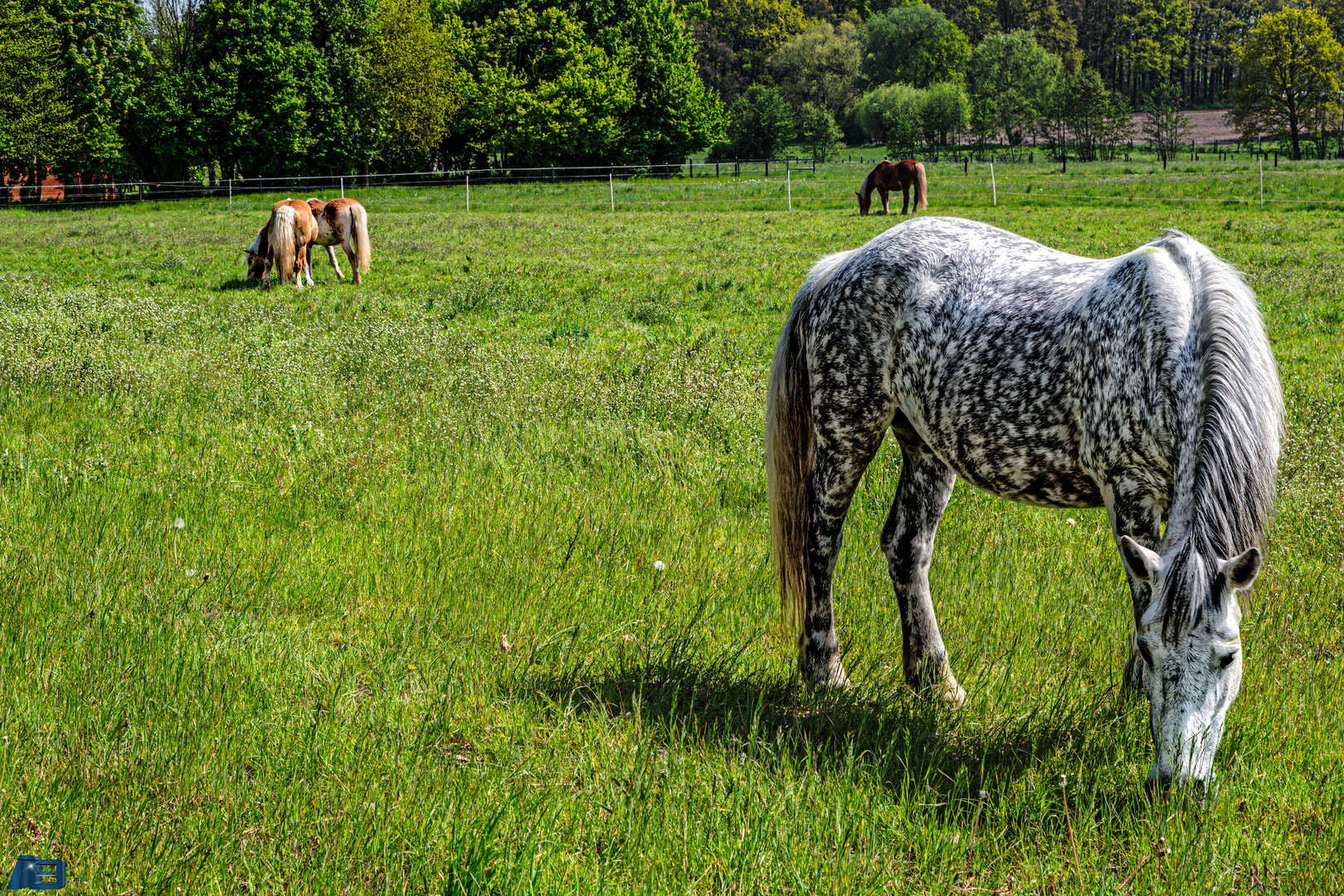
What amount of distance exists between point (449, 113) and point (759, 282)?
47595 millimetres

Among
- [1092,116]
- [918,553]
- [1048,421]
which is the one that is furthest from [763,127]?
[1048,421]

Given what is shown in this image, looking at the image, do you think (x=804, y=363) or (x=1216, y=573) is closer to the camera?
(x=1216, y=573)

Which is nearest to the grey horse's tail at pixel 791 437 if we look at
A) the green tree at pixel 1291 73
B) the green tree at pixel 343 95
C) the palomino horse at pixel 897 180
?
the palomino horse at pixel 897 180

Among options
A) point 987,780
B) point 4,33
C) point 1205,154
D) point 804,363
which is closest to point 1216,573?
point 987,780

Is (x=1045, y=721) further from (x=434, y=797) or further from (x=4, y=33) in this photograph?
(x=4, y=33)

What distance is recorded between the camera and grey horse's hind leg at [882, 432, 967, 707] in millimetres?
4051

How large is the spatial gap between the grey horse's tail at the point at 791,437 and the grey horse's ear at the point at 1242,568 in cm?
189

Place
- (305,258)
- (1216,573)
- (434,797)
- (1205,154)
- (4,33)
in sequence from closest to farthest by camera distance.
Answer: (1216,573) < (434,797) < (305,258) < (4,33) < (1205,154)

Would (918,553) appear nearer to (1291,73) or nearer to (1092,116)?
(1291,73)

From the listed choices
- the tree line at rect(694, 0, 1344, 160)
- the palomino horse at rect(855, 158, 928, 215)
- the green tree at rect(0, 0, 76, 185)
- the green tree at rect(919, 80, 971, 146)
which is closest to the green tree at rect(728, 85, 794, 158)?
the tree line at rect(694, 0, 1344, 160)

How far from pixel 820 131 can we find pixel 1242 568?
90.3 meters

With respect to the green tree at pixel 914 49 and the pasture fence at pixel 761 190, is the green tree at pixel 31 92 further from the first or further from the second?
the green tree at pixel 914 49

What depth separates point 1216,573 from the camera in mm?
2615

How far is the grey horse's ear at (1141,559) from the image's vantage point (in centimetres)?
272
